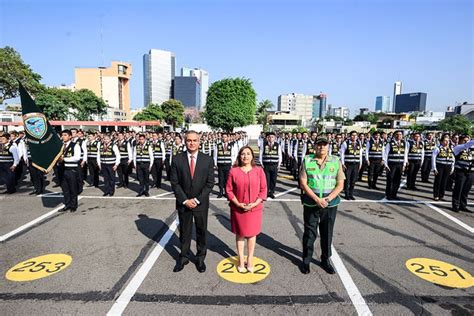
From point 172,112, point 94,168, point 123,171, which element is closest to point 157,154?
point 123,171

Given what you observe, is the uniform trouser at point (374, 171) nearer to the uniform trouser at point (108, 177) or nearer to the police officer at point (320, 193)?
the police officer at point (320, 193)

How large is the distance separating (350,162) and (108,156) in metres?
7.56

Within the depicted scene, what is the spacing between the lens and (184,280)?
3746mm

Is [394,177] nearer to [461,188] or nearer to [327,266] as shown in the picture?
[461,188]

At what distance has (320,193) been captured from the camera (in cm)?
392

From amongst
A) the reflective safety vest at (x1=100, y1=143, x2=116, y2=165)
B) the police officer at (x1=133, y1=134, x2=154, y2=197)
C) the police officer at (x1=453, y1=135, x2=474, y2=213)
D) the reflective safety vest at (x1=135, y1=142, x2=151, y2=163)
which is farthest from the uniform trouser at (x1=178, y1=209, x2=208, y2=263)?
the police officer at (x1=453, y1=135, x2=474, y2=213)

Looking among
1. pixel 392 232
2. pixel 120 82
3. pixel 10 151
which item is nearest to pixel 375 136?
pixel 392 232

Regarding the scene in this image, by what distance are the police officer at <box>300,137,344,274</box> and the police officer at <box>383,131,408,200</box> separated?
5.04m

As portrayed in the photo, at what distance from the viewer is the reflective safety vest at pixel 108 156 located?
8.66 m

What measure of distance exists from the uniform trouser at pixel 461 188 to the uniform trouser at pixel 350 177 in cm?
240

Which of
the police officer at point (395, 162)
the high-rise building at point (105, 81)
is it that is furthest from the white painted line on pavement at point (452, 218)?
the high-rise building at point (105, 81)

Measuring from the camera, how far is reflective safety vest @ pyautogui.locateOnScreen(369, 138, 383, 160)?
9.38 meters

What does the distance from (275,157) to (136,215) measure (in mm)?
4218

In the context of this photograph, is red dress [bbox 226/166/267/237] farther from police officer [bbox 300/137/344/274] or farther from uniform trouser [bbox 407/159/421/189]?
uniform trouser [bbox 407/159/421/189]
